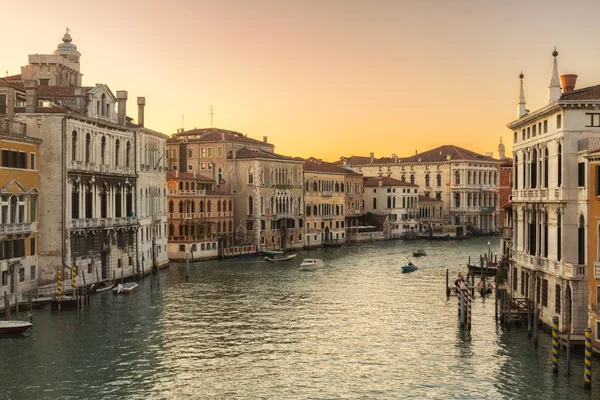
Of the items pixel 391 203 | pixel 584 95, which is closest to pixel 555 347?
pixel 584 95

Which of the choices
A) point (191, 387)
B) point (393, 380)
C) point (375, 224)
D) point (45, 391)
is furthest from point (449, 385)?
point (375, 224)

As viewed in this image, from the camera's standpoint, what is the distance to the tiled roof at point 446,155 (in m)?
84.8

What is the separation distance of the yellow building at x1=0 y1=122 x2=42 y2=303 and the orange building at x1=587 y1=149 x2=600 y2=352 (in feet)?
53.3

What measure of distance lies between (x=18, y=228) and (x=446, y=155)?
63901 millimetres

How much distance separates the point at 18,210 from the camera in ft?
86.7

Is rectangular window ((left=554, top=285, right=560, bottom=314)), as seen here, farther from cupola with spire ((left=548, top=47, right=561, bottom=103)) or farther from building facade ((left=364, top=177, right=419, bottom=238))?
building facade ((left=364, top=177, right=419, bottom=238))

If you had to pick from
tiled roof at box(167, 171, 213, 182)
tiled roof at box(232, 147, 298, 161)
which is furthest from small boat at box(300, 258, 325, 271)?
tiled roof at box(232, 147, 298, 161)

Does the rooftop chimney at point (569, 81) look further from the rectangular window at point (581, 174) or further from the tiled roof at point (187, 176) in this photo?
the tiled roof at point (187, 176)

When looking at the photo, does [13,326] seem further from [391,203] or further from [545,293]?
[391,203]

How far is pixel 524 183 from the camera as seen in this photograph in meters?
24.0

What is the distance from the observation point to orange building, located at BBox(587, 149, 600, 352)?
17.8m

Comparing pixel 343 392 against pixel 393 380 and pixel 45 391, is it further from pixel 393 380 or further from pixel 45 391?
pixel 45 391

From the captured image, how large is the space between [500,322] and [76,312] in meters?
12.7

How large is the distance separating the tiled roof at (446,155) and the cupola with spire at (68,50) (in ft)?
165
